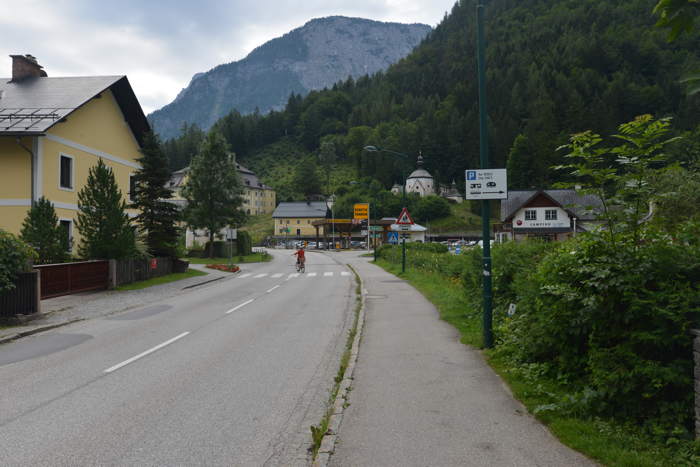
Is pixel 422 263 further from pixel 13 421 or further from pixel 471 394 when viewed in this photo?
pixel 13 421

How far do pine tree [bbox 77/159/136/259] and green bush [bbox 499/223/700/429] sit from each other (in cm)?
1921

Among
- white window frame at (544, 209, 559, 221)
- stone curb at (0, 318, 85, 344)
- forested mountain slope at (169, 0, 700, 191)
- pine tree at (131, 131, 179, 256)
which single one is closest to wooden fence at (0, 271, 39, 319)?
stone curb at (0, 318, 85, 344)

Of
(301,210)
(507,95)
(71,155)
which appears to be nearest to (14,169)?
(71,155)

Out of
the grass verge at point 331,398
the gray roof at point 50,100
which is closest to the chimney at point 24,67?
the gray roof at point 50,100

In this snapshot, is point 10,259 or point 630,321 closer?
point 630,321

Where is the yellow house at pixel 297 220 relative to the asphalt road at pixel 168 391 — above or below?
above

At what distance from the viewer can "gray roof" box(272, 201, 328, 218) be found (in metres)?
109

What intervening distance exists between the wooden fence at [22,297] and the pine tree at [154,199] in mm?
14324

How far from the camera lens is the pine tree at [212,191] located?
47812mm

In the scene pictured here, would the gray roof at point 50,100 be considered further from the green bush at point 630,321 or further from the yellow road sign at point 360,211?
the yellow road sign at point 360,211

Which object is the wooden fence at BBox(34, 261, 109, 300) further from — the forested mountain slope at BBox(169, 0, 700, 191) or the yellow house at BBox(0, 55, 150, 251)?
the forested mountain slope at BBox(169, 0, 700, 191)

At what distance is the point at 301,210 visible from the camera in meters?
110

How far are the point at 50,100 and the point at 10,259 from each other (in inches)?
605

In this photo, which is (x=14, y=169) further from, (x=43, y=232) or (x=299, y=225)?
(x=299, y=225)
